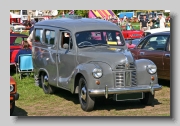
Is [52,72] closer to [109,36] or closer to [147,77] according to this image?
[109,36]

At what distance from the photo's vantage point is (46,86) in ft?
35.8

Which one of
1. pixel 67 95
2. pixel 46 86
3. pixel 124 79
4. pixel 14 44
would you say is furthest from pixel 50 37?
pixel 14 44

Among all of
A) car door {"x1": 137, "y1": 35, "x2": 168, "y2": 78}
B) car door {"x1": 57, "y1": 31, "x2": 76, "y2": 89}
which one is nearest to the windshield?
car door {"x1": 57, "y1": 31, "x2": 76, "y2": 89}

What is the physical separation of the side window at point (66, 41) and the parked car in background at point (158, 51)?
106 inches

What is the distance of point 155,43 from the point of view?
1176 cm

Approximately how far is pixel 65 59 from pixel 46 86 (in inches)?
57.1

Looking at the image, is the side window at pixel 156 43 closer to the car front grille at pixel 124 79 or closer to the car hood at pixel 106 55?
the car hood at pixel 106 55

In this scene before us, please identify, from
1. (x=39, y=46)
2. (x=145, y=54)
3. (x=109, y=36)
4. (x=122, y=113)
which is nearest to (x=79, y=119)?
(x=122, y=113)

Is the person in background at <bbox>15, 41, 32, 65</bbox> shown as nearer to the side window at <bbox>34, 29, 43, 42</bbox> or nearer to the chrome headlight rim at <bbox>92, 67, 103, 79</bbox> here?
the side window at <bbox>34, 29, 43, 42</bbox>

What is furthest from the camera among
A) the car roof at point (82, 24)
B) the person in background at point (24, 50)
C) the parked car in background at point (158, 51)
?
the person in background at point (24, 50)

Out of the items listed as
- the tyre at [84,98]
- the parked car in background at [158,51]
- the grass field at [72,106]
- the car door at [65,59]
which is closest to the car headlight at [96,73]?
the tyre at [84,98]

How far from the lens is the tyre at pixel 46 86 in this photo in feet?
Answer: 35.3

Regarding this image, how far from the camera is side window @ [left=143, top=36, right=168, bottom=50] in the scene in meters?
11.4

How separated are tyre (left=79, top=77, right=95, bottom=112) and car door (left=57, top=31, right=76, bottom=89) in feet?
1.73
